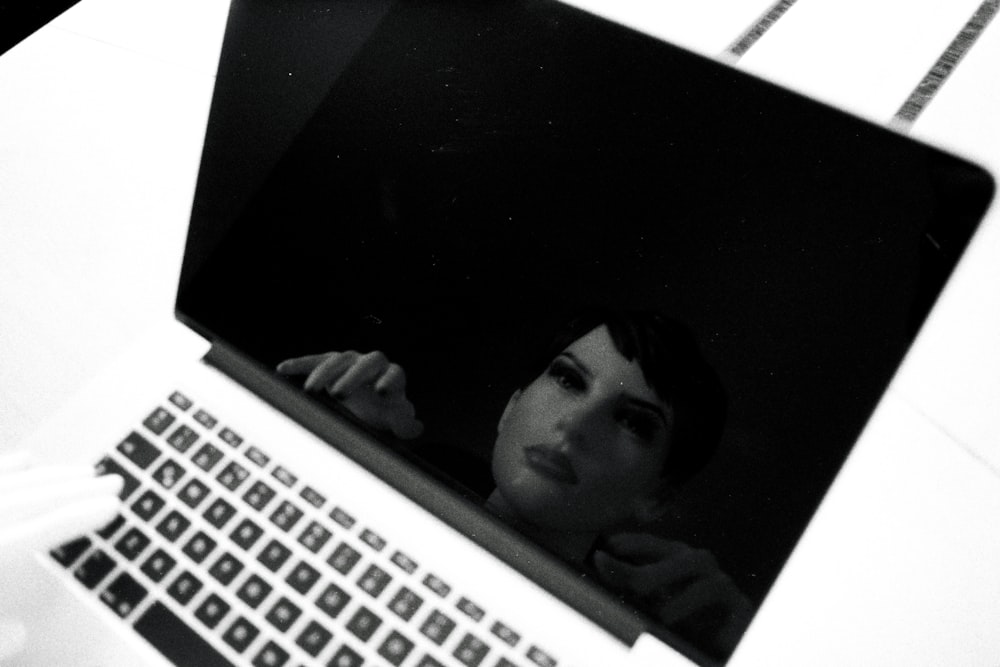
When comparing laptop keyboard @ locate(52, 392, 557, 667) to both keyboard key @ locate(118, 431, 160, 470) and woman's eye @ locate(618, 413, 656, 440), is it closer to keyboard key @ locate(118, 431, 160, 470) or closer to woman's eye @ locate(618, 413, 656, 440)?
keyboard key @ locate(118, 431, 160, 470)

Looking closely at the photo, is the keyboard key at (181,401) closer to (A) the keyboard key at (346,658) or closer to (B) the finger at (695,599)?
(A) the keyboard key at (346,658)

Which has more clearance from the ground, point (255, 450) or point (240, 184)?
point (240, 184)

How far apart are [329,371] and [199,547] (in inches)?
4.4

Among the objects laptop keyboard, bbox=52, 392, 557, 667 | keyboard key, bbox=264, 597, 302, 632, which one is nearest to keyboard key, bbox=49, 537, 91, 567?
laptop keyboard, bbox=52, 392, 557, 667

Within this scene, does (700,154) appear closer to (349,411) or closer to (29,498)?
(349,411)

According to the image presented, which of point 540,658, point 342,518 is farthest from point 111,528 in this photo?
point 540,658

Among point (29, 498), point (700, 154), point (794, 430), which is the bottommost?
point (29, 498)

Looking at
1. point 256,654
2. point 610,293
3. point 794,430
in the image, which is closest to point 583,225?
point 610,293

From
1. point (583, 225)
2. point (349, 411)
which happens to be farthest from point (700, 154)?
point (349, 411)

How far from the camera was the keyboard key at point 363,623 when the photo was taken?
1.22 ft

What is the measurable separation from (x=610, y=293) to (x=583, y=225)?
4 cm

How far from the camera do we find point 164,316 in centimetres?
50

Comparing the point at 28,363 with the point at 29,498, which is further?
the point at 28,363

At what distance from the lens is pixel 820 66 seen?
508 mm
